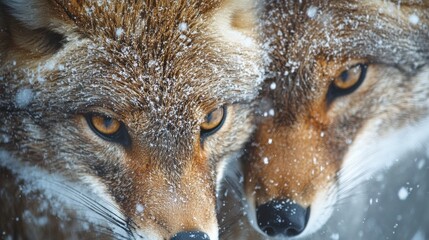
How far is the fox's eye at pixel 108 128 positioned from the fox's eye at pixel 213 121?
0.20 metres

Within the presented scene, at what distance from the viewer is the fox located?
1.67 meters

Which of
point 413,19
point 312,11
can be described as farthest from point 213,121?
point 413,19

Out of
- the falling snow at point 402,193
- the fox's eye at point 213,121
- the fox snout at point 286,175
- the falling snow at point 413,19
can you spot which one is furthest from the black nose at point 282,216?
the falling snow at point 402,193

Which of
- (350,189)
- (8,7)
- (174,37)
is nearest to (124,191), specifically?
(174,37)

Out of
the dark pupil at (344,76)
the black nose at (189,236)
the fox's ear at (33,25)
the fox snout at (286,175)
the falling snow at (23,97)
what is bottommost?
the black nose at (189,236)

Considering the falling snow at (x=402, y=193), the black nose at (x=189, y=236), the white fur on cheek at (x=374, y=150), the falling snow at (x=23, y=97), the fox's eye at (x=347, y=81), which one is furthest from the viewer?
the falling snow at (x=402, y=193)

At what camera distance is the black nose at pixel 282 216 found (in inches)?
75.4

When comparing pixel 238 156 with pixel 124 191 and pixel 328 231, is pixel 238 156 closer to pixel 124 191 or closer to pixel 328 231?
pixel 124 191

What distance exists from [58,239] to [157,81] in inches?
29.3

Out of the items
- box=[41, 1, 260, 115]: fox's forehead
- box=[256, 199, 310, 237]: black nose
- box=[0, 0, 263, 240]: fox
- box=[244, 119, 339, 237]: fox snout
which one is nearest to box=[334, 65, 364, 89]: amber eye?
box=[244, 119, 339, 237]: fox snout

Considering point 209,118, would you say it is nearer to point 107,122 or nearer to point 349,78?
point 107,122

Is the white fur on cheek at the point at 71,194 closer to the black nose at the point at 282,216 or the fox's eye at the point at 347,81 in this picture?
the black nose at the point at 282,216

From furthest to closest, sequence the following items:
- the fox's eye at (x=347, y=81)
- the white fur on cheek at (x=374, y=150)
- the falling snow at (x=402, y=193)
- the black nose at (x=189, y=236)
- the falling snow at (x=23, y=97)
→ the falling snow at (x=402, y=193) → the white fur on cheek at (x=374, y=150) → the fox's eye at (x=347, y=81) → the falling snow at (x=23, y=97) → the black nose at (x=189, y=236)

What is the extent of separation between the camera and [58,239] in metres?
2.17
